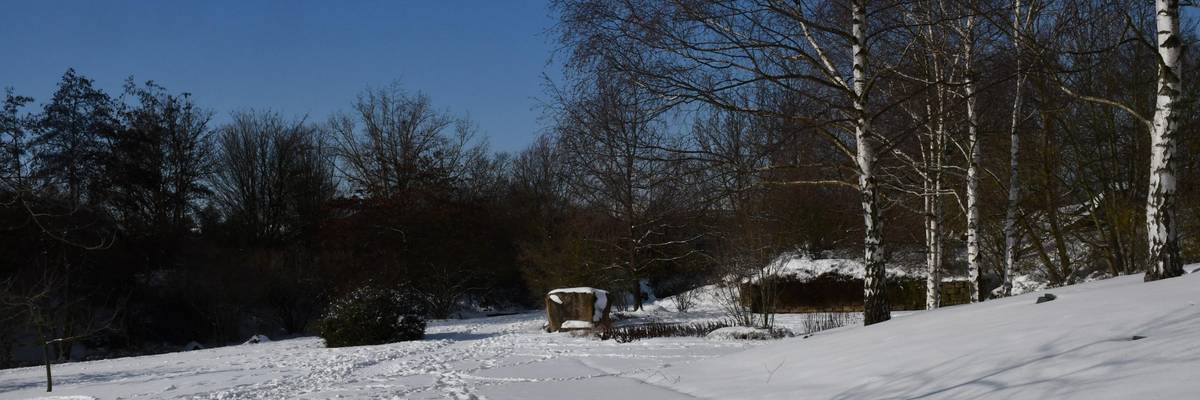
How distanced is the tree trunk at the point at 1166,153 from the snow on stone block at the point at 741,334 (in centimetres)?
586

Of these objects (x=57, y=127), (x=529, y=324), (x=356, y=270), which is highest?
(x=57, y=127)

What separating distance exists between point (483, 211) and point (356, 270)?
22.4 ft

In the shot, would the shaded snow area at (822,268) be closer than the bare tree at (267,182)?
Yes

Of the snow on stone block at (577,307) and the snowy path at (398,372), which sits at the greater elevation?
the snow on stone block at (577,307)

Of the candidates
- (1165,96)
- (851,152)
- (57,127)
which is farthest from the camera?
(57,127)

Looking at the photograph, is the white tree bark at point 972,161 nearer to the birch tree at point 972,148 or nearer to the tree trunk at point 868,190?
the birch tree at point 972,148

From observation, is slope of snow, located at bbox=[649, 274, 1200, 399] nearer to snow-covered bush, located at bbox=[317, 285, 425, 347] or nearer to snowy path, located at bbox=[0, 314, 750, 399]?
snowy path, located at bbox=[0, 314, 750, 399]

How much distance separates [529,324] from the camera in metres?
22.2

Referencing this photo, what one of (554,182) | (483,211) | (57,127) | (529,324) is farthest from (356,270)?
(554,182)

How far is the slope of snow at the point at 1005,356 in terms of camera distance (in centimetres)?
445

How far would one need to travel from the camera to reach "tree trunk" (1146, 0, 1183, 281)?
7766mm

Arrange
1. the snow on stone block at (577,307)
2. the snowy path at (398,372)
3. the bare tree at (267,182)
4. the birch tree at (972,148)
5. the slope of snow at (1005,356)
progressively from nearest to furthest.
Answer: the slope of snow at (1005,356), the snowy path at (398,372), the birch tree at (972,148), the snow on stone block at (577,307), the bare tree at (267,182)

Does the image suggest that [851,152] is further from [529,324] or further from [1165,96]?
[529,324]

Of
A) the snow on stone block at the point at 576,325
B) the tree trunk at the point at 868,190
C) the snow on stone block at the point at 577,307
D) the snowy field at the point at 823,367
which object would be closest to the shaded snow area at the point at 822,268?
the snow on stone block at the point at 577,307
